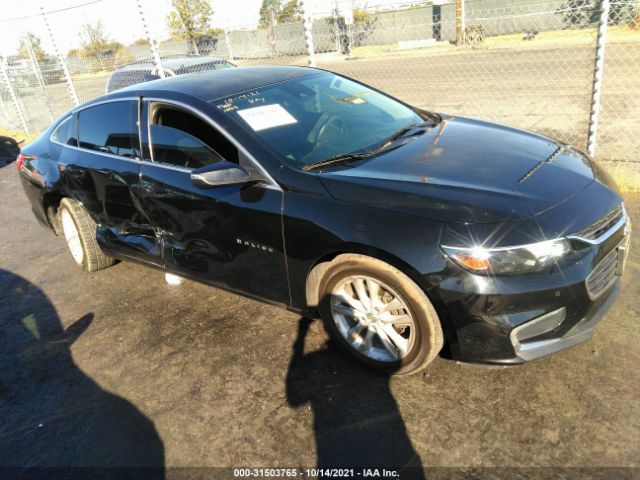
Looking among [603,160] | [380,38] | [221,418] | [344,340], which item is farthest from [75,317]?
[380,38]

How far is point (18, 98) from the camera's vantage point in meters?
12.8

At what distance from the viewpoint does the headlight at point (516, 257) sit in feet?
7.82

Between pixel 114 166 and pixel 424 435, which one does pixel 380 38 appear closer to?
pixel 114 166

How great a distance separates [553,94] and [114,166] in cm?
1012

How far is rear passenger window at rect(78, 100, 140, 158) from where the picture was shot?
12.3 ft

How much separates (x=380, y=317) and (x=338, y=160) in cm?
99

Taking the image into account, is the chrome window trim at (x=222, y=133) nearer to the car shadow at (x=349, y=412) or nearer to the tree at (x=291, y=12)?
the car shadow at (x=349, y=412)

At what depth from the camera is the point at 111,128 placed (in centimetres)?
398

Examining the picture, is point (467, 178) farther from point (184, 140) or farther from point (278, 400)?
point (184, 140)

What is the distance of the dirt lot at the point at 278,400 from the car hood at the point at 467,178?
3.20ft

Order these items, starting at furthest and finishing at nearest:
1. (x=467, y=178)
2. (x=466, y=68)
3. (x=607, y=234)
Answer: (x=466, y=68)
(x=467, y=178)
(x=607, y=234)

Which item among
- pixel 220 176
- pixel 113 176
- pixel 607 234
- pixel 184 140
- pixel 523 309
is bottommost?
pixel 523 309

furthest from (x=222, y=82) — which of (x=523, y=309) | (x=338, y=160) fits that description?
(x=523, y=309)

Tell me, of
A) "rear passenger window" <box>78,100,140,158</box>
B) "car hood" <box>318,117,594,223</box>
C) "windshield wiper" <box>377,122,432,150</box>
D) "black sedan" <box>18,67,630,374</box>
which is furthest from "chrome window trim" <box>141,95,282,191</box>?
"windshield wiper" <box>377,122,432,150</box>
